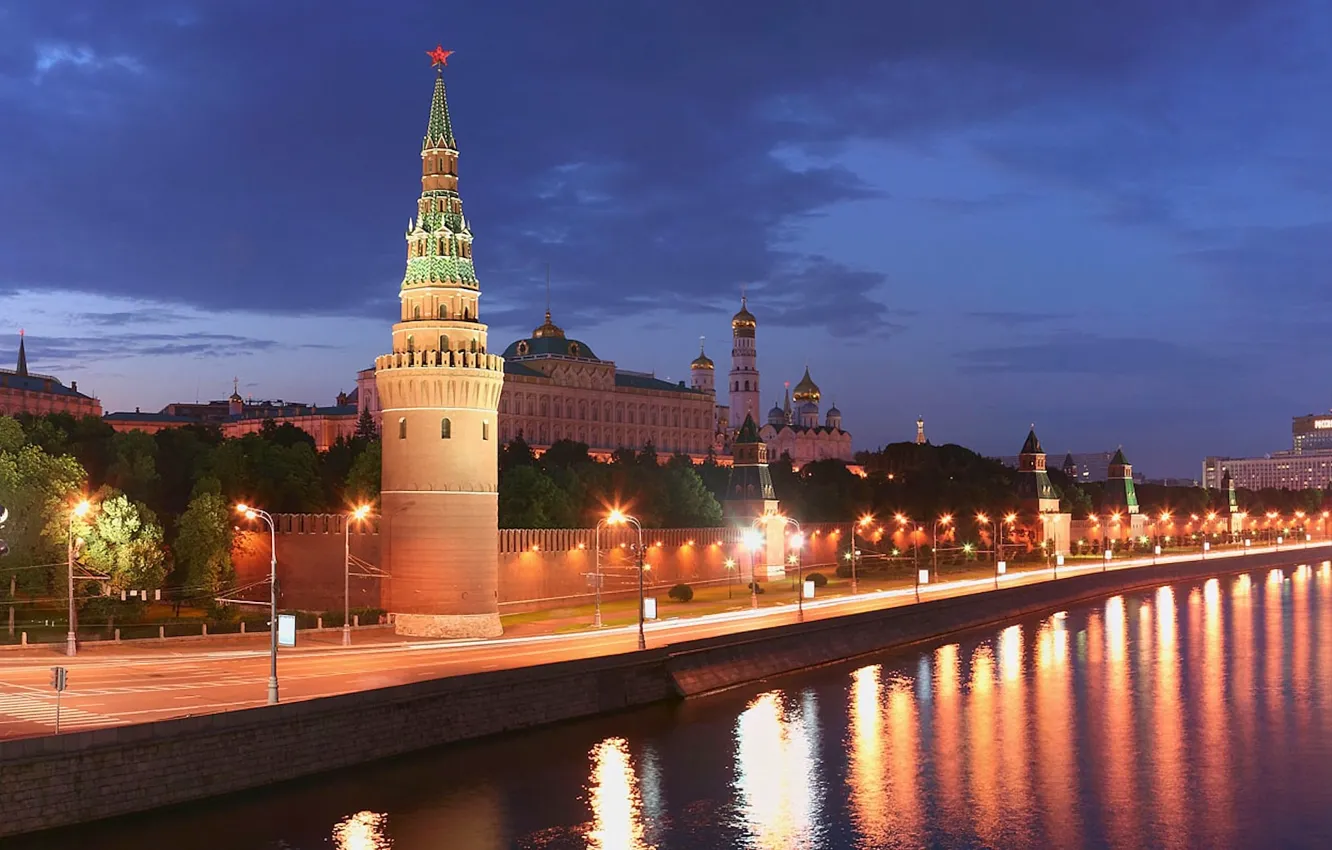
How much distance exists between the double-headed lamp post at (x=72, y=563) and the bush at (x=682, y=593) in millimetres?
29418

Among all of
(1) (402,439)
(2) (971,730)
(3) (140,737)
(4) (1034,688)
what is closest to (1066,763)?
(2) (971,730)

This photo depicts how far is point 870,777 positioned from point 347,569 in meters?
25.7

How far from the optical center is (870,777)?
124 feet

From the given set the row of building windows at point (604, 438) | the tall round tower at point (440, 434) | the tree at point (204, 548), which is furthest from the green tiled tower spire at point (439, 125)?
the row of building windows at point (604, 438)

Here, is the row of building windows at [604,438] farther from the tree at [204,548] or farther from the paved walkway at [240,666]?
the paved walkway at [240,666]

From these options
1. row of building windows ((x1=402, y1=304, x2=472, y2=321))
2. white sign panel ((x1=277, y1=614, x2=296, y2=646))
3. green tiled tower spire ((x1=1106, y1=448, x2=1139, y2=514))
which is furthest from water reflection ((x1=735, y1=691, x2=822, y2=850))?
green tiled tower spire ((x1=1106, y1=448, x2=1139, y2=514))

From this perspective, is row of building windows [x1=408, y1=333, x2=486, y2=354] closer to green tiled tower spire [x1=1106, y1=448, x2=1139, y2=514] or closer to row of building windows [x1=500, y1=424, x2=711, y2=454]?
row of building windows [x1=500, y1=424, x2=711, y2=454]

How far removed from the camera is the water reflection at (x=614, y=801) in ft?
103

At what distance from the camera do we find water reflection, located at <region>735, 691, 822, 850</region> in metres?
32.4

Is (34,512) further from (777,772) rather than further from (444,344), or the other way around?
(777,772)

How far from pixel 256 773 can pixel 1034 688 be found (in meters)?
30.3

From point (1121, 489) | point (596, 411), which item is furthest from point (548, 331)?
point (1121, 489)

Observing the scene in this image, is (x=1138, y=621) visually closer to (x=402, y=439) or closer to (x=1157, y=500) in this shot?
(x=402, y=439)

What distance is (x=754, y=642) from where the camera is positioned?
5391cm
